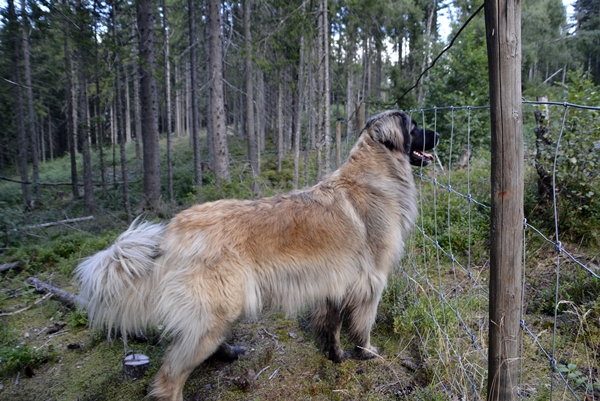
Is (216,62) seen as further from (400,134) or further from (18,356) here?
(18,356)

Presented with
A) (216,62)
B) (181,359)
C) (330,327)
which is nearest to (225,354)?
(181,359)

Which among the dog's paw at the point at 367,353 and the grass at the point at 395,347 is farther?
the dog's paw at the point at 367,353

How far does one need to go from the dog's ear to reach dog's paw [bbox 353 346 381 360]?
5.35ft

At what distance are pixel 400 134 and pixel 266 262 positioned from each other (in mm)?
1547

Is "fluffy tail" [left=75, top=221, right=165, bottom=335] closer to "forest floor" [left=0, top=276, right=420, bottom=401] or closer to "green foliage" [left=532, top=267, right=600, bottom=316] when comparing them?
"forest floor" [left=0, top=276, right=420, bottom=401]

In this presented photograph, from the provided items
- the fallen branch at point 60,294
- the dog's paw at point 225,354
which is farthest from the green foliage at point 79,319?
the dog's paw at point 225,354

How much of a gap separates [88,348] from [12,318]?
139cm

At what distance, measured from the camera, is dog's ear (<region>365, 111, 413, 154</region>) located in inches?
112

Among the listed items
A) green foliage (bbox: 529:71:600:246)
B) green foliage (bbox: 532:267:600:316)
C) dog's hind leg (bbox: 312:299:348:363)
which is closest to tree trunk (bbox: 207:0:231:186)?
dog's hind leg (bbox: 312:299:348:363)

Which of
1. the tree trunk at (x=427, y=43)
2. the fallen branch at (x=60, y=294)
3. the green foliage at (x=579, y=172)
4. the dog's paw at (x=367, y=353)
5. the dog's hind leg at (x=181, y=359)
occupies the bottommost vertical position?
the dog's paw at (x=367, y=353)

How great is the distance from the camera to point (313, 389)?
2.38 meters

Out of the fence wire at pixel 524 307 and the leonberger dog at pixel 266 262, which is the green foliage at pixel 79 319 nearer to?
the leonberger dog at pixel 266 262

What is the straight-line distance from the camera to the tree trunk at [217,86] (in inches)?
336

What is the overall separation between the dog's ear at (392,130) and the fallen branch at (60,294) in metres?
3.29
